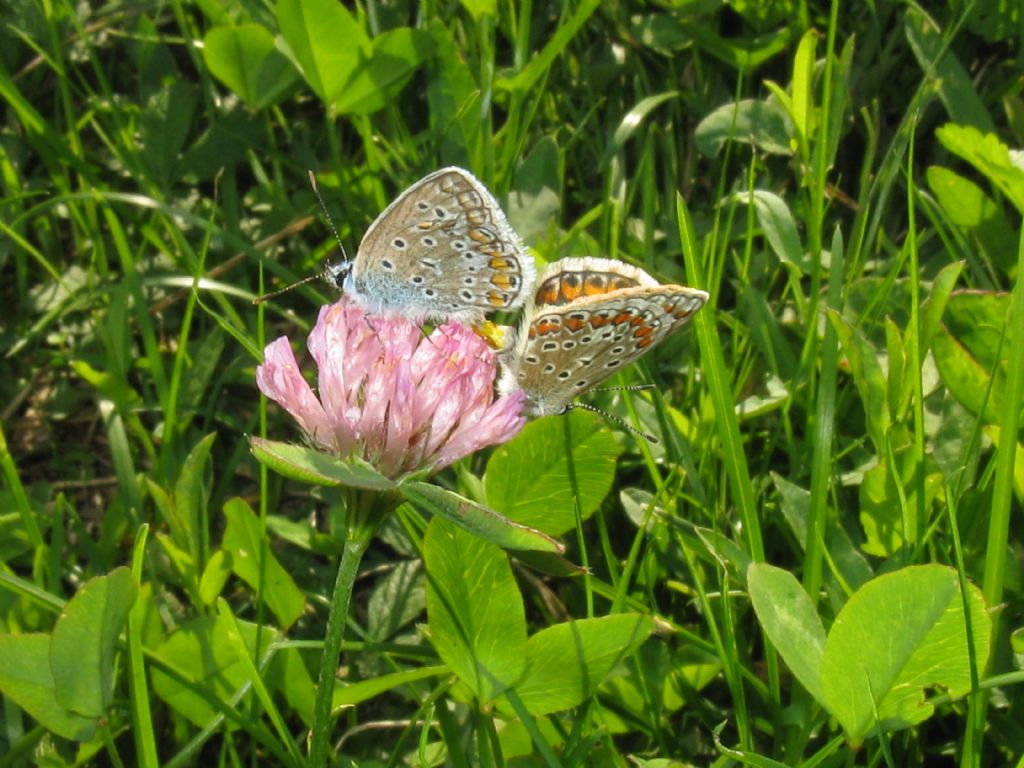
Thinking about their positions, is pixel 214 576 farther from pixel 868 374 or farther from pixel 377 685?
pixel 868 374

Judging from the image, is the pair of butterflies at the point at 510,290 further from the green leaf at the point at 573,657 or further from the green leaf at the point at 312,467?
the green leaf at the point at 312,467

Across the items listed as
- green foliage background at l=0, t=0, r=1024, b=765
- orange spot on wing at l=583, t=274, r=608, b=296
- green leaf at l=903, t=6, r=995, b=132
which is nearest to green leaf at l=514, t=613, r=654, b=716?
green foliage background at l=0, t=0, r=1024, b=765

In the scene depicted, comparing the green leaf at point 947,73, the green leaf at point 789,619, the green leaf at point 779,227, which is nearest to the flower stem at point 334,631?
the green leaf at point 789,619

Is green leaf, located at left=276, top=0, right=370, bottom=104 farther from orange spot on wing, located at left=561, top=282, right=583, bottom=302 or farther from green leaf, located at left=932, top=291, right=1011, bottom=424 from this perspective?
green leaf, located at left=932, top=291, right=1011, bottom=424

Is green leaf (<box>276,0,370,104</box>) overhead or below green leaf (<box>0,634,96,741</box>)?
overhead

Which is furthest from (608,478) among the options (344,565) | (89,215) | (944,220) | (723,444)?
(89,215)

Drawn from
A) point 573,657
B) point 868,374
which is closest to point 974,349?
point 868,374

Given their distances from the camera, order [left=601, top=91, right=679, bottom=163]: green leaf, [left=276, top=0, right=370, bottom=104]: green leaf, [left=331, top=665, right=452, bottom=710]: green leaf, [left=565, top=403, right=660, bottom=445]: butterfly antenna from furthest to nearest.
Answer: [left=601, top=91, right=679, bottom=163]: green leaf → [left=276, top=0, right=370, bottom=104]: green leaf → [left=565, top=403, right=660, bottom=445]: butterfly antenna → [left=331, top=665, right=452, bottom=710]: green leaf

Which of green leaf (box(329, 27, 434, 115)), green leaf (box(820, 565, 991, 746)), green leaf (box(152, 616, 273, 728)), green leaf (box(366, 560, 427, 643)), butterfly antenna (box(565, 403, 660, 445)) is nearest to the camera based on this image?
green leaf (box(820, 565, 991, 746))
